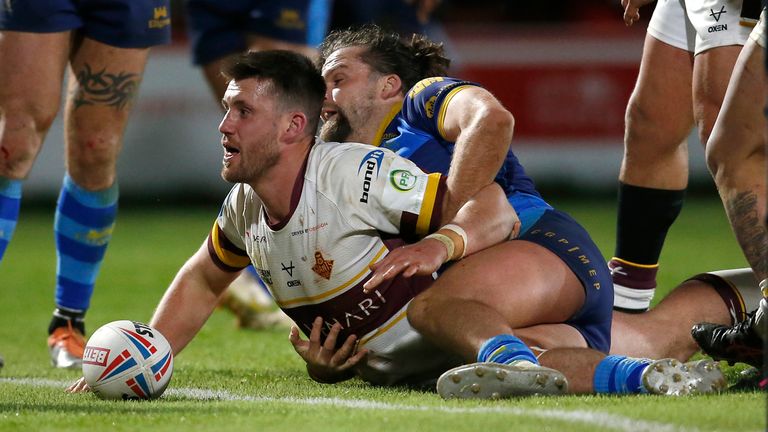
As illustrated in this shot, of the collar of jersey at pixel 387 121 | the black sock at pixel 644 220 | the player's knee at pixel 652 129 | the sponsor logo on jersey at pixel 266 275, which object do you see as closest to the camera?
the sponsor logo on jersey at pixel 266 275

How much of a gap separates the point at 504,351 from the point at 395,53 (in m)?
1.56

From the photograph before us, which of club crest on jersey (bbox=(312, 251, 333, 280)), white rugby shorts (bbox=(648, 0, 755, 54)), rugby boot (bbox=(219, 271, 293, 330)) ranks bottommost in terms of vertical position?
rugby boot (bbox=(219, 271, 293, 330))

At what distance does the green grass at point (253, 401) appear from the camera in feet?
10.5

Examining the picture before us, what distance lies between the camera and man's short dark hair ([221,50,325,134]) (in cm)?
414

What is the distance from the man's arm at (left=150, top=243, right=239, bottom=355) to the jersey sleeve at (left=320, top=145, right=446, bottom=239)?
73cm

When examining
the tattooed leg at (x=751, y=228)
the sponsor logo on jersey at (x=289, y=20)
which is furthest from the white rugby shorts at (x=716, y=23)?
the sponsor logo on jersey at (x=289, y=20)

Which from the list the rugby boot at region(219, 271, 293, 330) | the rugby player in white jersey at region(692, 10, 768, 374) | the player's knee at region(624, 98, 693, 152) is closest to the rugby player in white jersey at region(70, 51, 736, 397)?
the rugby player in white jersey at region(692, 10, 768, 374)

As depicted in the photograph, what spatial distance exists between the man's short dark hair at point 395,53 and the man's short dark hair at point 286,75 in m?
0.59

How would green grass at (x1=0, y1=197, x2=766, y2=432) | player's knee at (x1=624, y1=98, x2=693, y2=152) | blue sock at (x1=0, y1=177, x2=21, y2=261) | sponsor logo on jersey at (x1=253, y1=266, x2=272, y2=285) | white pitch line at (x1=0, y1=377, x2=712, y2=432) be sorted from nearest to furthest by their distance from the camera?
white pitch line at (x1=0, y1=377, x2=712, y2=432) < green grass at (x1=0, y1=197, x2=766, y2=432) < sponsor logo on jersey at (x1=253, y1=266, x2=272, y2=285) < blue sock at (x1=0, y1=177, x2=21, y2=261) < player's knee at (x1=624, y1=98, x2=693, y2=152)

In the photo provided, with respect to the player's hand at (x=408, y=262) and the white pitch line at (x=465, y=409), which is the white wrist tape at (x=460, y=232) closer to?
the player's hand at (x=408, y=262)

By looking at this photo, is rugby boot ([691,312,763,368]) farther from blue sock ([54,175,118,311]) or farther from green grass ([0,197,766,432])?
blue sock ([54,175,118,311])

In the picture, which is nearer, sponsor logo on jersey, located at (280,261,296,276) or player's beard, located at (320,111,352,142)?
sponsor logo on jersey, located at (280,261,296,276)

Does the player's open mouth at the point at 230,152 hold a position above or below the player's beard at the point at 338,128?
above

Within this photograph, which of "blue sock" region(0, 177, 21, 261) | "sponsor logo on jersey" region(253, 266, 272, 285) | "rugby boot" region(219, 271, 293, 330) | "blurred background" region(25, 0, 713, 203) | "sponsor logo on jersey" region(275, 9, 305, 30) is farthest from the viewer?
"blurred background" region(25, 0, 713, 203)
